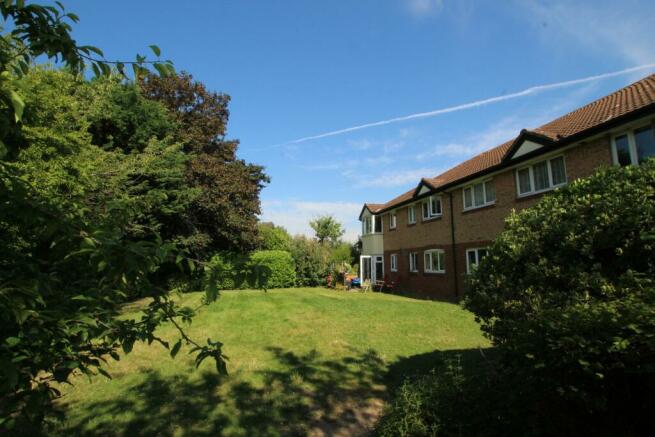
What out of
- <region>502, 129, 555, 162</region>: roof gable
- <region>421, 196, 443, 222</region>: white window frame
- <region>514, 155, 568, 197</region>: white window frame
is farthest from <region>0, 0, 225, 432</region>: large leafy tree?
<region>421, 196, 443, 222</region>: white window frame

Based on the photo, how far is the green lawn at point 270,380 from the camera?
5.32 meters

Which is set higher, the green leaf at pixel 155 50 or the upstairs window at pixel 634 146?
the upstairs window at pixel 634 146

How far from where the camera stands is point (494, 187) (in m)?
16.3

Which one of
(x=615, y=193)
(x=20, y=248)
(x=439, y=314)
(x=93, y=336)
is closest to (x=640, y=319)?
(x=615, y=193)

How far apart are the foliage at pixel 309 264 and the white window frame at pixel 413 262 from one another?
6.55 metres

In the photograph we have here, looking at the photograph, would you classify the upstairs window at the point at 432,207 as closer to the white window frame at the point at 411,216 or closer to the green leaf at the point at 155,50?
the white window frame at the point at 411,216

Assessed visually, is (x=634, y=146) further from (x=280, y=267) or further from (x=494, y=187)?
(x=280, y=267)

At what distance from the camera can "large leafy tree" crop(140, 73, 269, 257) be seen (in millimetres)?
22781

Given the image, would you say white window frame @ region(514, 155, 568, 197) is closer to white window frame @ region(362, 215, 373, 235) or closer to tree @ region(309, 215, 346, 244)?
white window frame @ region(362, 215, 373, 235)

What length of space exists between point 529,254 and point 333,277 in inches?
922

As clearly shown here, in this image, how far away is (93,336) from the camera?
2.11 m

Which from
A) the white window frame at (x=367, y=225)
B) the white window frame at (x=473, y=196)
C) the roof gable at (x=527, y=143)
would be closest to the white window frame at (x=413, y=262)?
the white window frame at (x=473, y=196)

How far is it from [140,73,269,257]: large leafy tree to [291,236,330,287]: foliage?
3.28m

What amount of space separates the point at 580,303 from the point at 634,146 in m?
9.20
